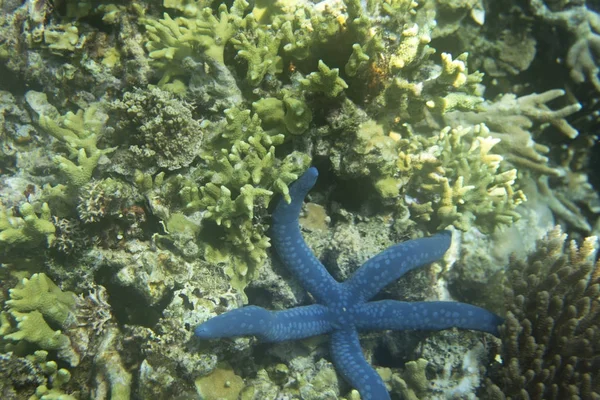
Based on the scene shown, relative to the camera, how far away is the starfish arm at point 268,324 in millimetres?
3197

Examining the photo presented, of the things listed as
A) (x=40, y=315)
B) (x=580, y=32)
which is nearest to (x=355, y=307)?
(x=40, y=315)

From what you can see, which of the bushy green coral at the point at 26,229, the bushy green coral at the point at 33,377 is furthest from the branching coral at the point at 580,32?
the bushy green coral at the point at 33,377

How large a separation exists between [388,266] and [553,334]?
175 cm

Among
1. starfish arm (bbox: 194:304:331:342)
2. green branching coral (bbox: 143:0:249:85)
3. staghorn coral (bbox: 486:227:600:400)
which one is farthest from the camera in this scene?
green branching coral (bbox: 143:0:249:85)

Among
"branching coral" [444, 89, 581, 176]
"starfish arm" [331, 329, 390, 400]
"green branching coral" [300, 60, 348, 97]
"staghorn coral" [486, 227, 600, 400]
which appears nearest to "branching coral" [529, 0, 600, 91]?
"branching coral" [444, 89, 581, 176]

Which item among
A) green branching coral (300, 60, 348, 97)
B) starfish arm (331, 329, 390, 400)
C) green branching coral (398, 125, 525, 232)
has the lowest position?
starfish arm (331, 329, 390, 400)

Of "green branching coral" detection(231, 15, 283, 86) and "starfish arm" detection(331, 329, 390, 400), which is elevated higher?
"green branching coral" detection(231, 15, 283, 86)

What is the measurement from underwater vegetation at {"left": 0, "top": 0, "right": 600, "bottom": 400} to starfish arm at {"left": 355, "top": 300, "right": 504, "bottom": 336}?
8 centimetres

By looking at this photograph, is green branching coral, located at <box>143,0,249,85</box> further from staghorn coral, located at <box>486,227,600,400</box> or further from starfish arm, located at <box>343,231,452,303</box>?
staghorn coral, located at <box>486,227,600,400</box>

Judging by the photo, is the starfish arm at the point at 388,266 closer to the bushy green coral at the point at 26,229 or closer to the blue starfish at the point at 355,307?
the blue starfish at the point at 355,307

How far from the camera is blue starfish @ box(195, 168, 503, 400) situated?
378 cm

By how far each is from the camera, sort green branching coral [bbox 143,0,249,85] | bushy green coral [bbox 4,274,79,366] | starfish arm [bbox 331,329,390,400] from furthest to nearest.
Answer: green branching coral [bbox 143,0,249,85] → starfish arm [bbox 331,329,390,400] → bushy green coral [bbox 4,274,79,366]

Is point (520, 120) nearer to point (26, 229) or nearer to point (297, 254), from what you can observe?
point (297, 254)

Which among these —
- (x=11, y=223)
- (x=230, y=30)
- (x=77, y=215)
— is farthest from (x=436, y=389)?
(x=11, y=223)
